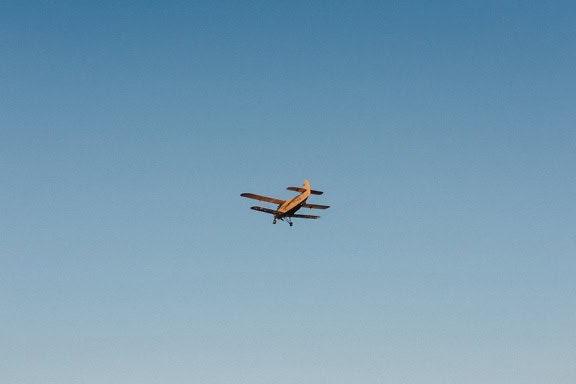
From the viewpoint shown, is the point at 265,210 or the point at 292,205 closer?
the point at 292,205

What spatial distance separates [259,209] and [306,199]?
7900 millimetres

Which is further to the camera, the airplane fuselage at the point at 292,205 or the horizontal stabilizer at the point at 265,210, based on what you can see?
the horizontal stabilizer at the point at 265,210

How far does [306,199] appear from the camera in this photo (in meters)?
103

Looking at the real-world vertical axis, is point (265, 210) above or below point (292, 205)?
above

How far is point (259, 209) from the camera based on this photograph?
108 m

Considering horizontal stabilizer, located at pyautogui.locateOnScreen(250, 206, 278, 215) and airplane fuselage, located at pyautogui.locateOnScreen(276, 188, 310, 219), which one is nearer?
airplane fuselage, located at pyautogui.locateOnScreen(276, 188, 310, 219)
